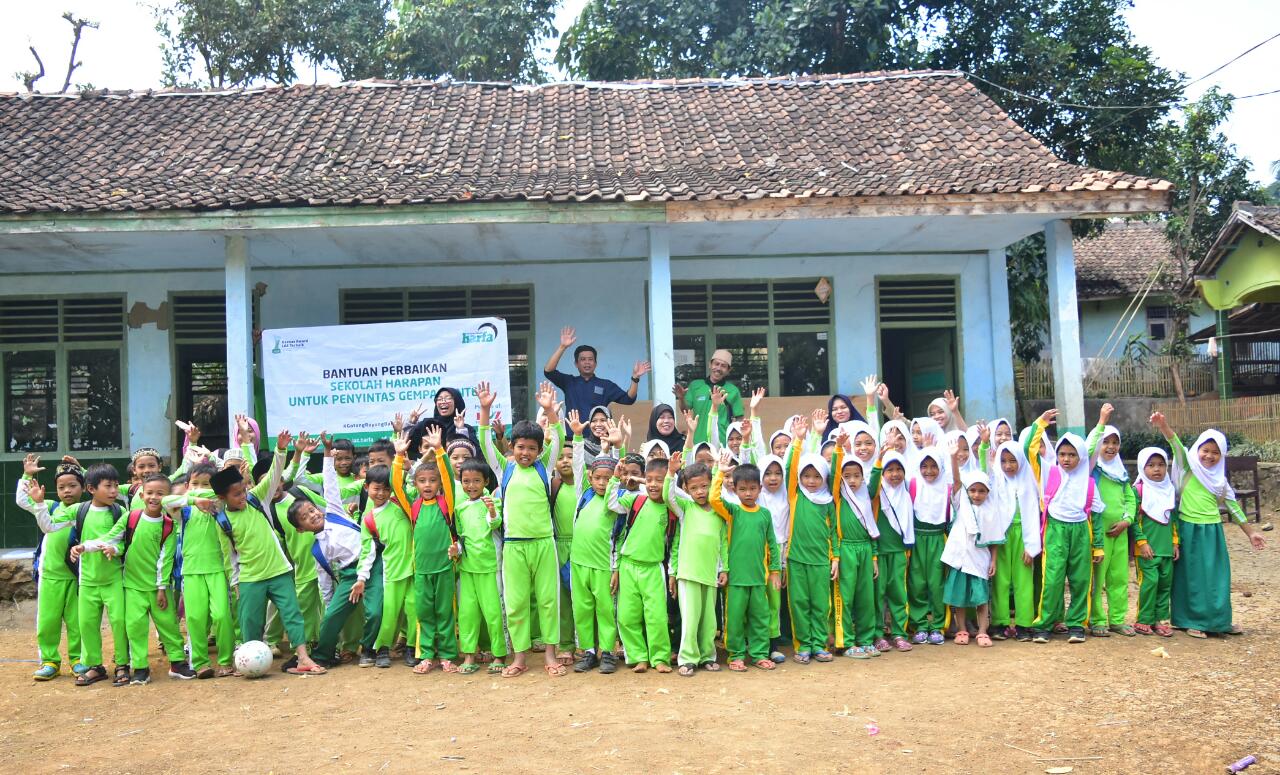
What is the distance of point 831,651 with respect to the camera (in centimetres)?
608

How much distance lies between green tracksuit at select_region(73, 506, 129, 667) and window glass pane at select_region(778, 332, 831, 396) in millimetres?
5992

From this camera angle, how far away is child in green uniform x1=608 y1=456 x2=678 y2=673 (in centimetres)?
570

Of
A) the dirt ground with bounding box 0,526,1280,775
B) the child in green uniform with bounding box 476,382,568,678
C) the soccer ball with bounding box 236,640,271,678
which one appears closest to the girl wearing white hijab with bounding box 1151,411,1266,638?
the dirt ground with bounding box 0,526,1280,775

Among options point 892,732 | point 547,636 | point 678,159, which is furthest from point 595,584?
point 678,159

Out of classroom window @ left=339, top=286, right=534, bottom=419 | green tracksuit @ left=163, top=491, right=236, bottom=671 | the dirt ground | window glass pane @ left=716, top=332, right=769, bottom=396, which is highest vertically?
classroom window @ left=339, top=286, right=534, bottom=419

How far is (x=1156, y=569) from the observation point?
6.41 meters

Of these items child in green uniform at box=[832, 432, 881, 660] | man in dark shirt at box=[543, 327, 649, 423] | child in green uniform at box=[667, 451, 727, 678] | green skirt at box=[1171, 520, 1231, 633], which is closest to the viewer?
child in green uniform at box=[667, 451, 727, 678]

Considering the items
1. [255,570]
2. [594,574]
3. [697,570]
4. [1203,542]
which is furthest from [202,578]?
[1203,542]

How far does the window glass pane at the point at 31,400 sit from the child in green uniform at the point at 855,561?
7.55 metres

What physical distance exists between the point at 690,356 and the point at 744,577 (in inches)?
173

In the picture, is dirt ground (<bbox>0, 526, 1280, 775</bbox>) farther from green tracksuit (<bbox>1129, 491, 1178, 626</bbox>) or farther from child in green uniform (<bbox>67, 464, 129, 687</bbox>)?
green tracksuit (<bbox>1129, 491, 1178, 626</bbox>)

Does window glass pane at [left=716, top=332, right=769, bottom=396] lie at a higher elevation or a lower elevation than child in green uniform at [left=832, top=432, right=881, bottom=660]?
higher

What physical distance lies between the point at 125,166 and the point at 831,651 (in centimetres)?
713

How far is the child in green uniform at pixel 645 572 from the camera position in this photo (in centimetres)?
570
